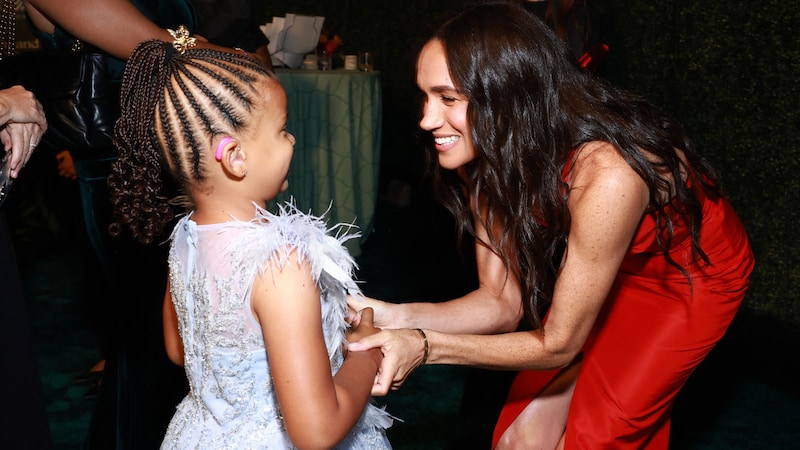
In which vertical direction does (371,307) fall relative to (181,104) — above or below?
below

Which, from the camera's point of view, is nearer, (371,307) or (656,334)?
(371,307)

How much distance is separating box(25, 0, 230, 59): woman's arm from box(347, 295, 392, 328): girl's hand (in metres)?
0.76

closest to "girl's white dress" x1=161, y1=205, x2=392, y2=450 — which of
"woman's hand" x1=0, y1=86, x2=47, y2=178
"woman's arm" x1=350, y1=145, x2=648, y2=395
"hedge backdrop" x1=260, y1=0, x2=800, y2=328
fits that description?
"woman's arm" x1=350, y1=145, x2=648, y2=395

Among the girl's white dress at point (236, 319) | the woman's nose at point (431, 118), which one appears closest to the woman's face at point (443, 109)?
the woman's nose at point (431, 118)

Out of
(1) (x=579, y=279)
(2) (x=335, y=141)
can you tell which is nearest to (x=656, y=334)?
(1) (x=579, y=279)

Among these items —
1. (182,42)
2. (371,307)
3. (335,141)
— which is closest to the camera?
(182,42)

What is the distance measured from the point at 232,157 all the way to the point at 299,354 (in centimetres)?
35

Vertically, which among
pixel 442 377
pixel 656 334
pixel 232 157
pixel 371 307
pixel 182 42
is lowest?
pixel 442 377

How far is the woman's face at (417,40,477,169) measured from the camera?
5.42ft

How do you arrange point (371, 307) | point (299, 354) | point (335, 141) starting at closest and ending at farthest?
point (299, 354) → point (371, 307) → point (335, 141)

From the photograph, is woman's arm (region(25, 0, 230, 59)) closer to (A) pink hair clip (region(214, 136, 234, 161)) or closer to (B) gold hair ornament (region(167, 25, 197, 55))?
(B) gold hair ornament (region(167, 25, 197, 55))

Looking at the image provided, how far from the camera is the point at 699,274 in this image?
1895 millimetres

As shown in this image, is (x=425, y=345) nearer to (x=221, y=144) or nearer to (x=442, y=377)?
(x=221, y=144)

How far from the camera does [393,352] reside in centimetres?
152
